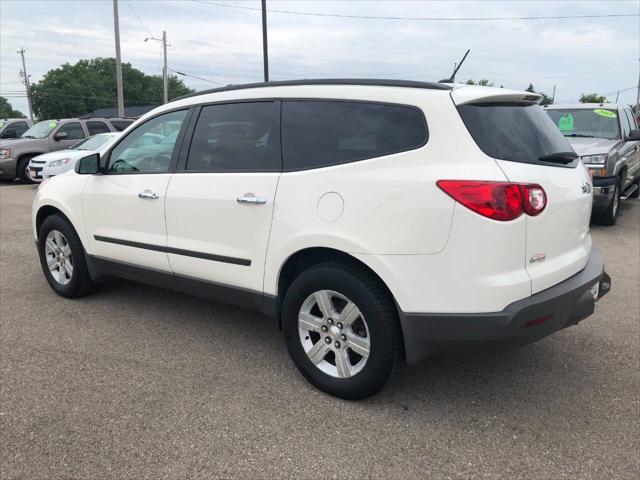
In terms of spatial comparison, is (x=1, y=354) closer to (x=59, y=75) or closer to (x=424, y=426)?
(x=424, y=426)

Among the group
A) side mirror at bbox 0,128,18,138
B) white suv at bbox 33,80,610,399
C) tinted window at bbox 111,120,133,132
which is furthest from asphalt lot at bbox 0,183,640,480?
side mirror at bbox 0,128,18,138

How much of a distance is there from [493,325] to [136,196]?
2.67 m

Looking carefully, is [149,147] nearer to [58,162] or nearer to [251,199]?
[251,199]

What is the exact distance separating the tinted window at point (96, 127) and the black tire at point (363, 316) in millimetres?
14024

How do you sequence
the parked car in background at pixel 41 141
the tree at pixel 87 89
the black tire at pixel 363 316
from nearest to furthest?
the black tire at pixel 363 316, the parked car in background at pixel 41 141, the tree at pixel 87 89

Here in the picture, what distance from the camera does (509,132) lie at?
2760 millimetres

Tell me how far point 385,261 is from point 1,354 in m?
2.77

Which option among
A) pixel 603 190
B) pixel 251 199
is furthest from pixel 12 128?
pixel 251 199

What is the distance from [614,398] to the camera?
10.1ft

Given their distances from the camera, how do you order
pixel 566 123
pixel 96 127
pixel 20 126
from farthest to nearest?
pixel 20 126 < pixel 96 127 < pixel 566 123

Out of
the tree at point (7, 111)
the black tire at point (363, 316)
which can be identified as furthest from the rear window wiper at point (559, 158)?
the tree at point (7, 111)

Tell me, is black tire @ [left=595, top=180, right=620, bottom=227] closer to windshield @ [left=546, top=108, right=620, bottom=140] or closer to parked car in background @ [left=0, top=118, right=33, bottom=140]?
windshield @ [left=546, top=108, right=620, bottom=140]

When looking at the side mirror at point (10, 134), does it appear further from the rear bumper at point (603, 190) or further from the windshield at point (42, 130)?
the rear bumper at point (603, 190)

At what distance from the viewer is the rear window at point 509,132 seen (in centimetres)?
265
